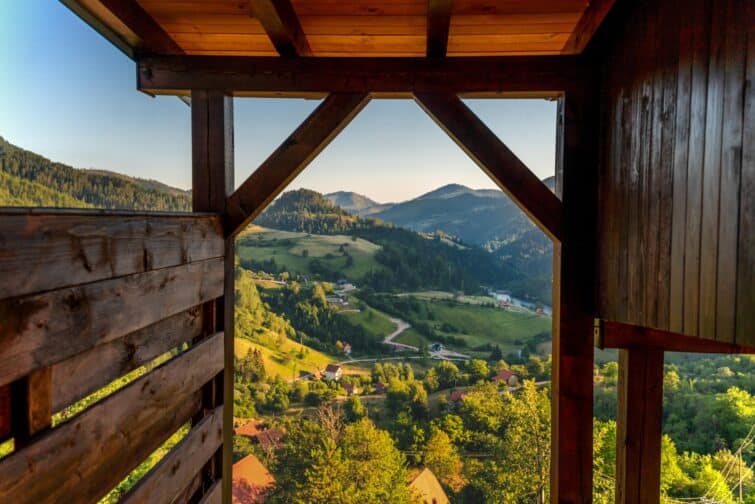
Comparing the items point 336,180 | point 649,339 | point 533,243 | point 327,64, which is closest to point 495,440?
point 533,243

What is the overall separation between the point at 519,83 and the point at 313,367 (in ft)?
44.2

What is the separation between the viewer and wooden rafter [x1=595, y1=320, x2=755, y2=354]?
1.29 meters

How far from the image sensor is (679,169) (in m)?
0.97

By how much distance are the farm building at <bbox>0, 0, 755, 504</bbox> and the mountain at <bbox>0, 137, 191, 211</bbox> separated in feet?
1.27

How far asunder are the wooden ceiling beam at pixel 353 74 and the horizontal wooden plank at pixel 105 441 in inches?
42.6

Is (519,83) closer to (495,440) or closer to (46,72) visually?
(46,72)

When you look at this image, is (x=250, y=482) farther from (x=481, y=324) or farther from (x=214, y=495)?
(x=214, y=495)

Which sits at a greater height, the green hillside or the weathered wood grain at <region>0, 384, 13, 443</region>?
the green hillside

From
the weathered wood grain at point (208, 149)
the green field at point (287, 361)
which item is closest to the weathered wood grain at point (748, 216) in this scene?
the weathered wood grain at point (208, 149)

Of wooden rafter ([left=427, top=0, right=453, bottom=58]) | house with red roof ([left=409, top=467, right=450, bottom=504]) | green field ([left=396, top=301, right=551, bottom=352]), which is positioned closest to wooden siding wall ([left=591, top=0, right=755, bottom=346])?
wooden rafter ([left=427, top=0, right=453, bottom=58])

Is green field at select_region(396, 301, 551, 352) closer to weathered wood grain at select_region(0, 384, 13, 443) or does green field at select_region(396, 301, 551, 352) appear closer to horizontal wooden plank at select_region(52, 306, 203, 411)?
horizontal wooden plank at select_region(52, 306, 203, 411)

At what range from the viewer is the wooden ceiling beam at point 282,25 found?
45.0 inches

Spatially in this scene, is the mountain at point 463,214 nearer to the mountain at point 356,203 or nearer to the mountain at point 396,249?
the mountain at point 356,203

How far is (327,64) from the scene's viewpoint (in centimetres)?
144
